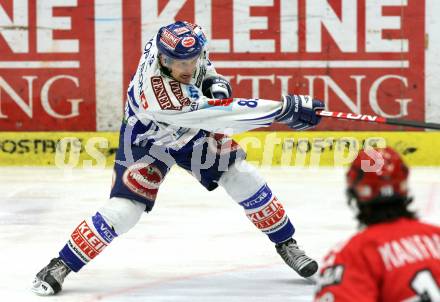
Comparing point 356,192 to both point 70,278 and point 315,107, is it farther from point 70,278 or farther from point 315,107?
point 70,278

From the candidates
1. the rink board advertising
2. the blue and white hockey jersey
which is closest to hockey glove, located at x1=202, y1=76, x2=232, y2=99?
the blue and white hockey jersey

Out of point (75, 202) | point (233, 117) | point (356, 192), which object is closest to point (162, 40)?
point (233, 117)

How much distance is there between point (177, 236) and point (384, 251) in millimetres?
3225

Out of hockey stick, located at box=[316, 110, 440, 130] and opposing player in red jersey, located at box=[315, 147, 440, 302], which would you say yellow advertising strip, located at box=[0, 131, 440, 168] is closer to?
hockey stick, located at box=[316, 110, 440, 130]

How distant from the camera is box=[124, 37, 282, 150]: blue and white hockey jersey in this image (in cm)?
391

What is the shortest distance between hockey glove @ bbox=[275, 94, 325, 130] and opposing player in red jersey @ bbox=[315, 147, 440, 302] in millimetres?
→ 1843

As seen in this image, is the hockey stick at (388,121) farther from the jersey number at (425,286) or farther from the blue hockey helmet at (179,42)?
the jersey number at (425,286)

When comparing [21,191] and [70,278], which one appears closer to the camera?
[70,278]

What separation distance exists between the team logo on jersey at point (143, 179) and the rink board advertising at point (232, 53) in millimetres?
3981

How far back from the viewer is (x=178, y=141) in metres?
4.13

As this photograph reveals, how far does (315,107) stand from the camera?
4.01 metres

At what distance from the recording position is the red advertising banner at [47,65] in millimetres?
8055

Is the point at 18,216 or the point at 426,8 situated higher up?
the point at 426,8

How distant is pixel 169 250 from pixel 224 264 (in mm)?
408
